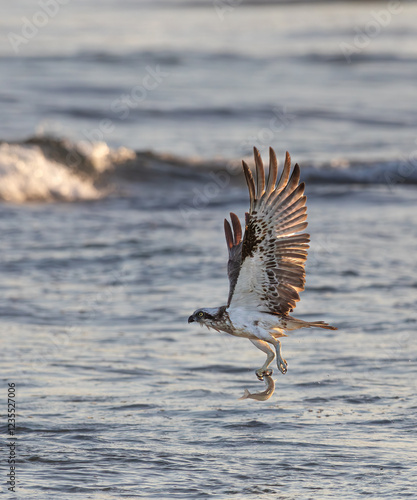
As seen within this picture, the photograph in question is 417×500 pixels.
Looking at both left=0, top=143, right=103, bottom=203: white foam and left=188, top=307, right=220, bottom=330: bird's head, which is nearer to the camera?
left=188, top=307, right=220, bottom=330: bird's head

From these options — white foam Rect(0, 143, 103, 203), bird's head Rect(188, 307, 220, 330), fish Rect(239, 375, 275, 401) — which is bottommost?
fish Rect(239, 375, 275, 401)

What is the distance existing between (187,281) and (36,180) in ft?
18.7

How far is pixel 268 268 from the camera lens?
586 centimetres

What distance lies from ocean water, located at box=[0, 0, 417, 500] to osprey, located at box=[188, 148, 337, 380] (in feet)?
2.54

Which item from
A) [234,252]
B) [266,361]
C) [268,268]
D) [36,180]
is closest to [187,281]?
[234,252]

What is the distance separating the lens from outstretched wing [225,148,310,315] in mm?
5730

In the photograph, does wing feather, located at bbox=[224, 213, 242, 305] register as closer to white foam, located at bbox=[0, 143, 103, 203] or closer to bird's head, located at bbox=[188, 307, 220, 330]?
bird's head, located at bbox=[188, 307, 220, 330]

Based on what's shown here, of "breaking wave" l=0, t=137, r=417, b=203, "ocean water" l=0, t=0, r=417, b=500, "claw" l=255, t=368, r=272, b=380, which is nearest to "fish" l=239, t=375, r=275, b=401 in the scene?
"claw" l=255, t=368, r=272, b=380

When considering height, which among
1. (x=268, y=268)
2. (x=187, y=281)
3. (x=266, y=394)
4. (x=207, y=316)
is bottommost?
(x=266, y=394)

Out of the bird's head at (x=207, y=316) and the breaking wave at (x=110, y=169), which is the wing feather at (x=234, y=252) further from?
the breaking wave at (x=110, y=169)

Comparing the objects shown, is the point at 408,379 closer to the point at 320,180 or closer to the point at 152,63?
the point at 320,180

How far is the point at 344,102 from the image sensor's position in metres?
21.7

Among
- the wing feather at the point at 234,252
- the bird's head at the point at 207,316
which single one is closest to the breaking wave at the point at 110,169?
the wing feather at the point at 234,252

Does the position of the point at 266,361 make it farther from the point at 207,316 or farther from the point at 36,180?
the point at 36,180
